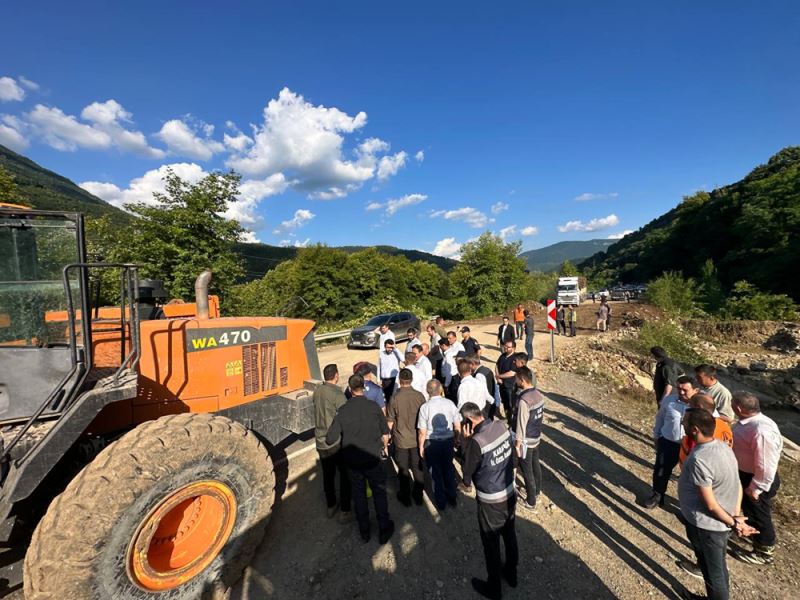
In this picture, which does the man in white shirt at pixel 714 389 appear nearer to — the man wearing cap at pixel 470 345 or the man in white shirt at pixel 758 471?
the man in white shirt at pixel 758 471

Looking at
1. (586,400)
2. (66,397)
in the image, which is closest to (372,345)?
(586,400)

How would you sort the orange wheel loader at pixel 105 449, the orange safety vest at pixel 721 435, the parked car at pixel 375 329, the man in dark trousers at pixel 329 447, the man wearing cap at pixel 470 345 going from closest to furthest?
the orange wheel loader at pixel 105 449
the orange safety vest at pixel 721 435
the man in dark trousers at pixel 329 447
the man wearing cap at pixel 470 345
the parked car at pixel 375 329

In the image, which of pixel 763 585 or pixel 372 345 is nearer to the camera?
pixel 763 585

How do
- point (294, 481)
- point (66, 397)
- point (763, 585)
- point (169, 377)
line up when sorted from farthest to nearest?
point (294, 481) → point (169, 377) → point (763, 585) → point (66, 397)

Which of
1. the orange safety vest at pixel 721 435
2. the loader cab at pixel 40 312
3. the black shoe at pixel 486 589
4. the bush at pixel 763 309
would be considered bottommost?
the black shoe at pixel 486 589

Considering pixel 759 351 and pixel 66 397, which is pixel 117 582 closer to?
pixel 66 397

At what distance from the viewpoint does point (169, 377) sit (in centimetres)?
392

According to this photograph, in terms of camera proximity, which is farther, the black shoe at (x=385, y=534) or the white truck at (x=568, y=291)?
the white truck at (x=568, y=291)

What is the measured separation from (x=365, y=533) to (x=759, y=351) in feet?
67.2

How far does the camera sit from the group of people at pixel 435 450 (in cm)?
318

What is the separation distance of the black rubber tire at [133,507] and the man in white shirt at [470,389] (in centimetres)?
286

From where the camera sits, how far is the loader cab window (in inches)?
111

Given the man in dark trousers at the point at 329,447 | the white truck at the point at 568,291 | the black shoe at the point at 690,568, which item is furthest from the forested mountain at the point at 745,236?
the man in dark trousers at the point at 329,447

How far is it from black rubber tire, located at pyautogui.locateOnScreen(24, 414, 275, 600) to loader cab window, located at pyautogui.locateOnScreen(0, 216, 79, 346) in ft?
4.02
